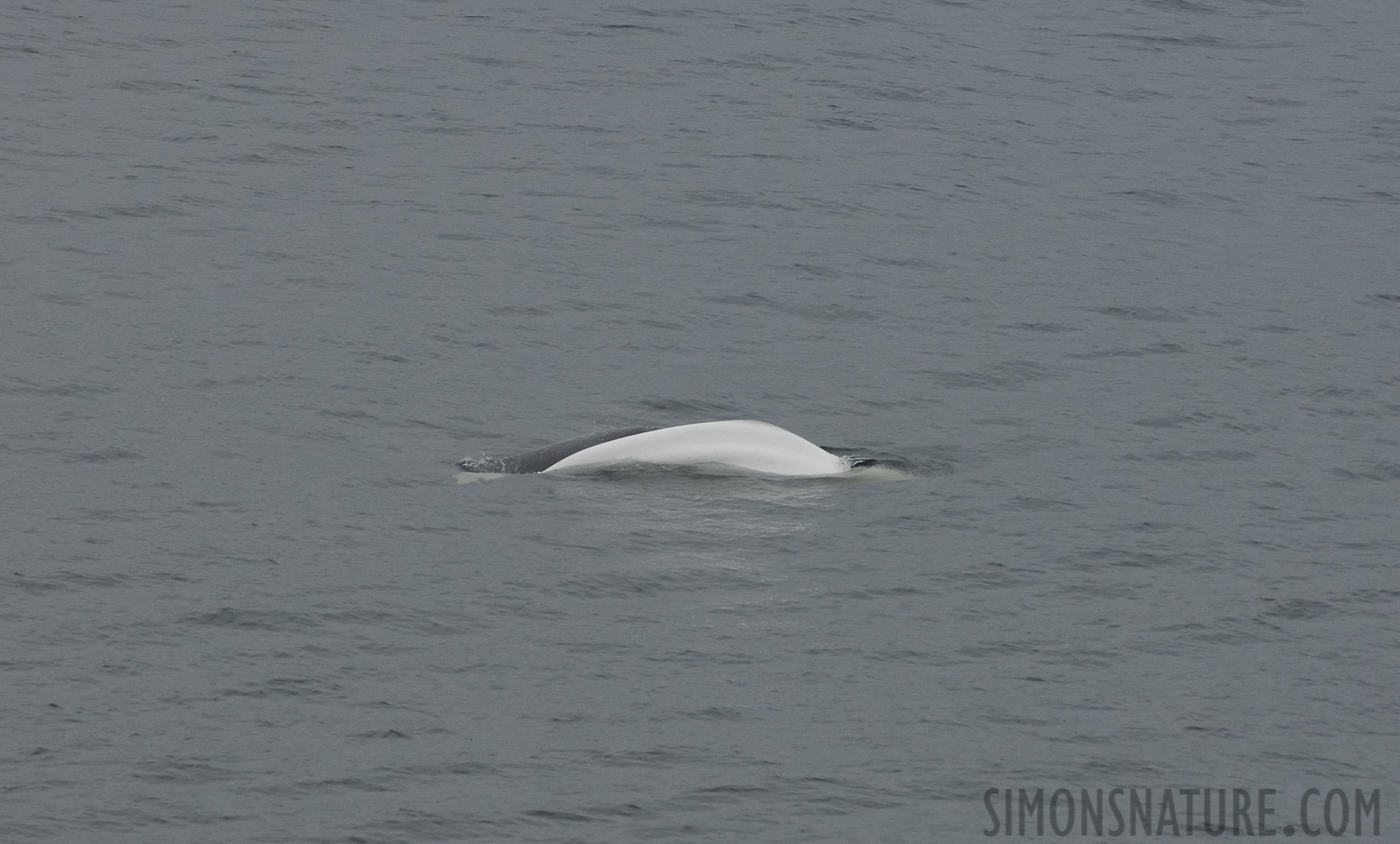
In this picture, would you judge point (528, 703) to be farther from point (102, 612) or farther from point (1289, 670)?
point (1289, 670)

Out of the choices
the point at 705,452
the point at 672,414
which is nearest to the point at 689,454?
the point at 705,452

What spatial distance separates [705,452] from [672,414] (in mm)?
2348

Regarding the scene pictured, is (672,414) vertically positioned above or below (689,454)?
above

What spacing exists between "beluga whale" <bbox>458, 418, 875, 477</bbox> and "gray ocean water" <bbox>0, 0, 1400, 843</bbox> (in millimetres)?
267

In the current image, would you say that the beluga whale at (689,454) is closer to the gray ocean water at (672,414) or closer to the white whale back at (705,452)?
the white whale back at (705,452)

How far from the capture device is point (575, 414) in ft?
68.1

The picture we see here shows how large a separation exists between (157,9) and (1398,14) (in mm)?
25354

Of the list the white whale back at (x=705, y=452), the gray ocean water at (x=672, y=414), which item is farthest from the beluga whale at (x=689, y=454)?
the gray ocean water at (x=672, y=414)

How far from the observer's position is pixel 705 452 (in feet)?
61.3

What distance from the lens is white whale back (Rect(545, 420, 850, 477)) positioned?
18.7m

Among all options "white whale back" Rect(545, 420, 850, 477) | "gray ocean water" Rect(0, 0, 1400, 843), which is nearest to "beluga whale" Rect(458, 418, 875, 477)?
"white whale back" Rect(545, 420, 850, 477)

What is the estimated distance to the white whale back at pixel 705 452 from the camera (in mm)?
18656

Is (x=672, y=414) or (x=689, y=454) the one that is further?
(x=672, y=414)

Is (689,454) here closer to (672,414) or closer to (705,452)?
(705,452)
